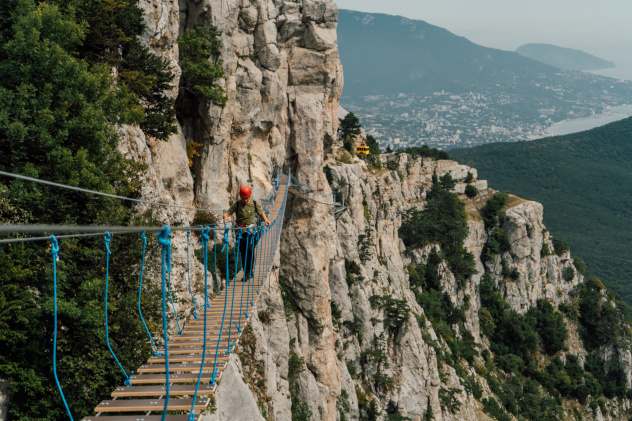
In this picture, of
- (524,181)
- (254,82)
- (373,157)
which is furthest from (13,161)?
(524,181)

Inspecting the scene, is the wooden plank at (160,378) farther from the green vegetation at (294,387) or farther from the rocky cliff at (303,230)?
the green vegetation at (294,387)

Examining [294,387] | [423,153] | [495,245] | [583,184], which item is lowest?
[294,387]

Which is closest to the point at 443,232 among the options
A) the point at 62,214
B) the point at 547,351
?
the point at 547,351

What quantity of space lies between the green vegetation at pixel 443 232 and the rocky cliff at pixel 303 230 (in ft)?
19.5

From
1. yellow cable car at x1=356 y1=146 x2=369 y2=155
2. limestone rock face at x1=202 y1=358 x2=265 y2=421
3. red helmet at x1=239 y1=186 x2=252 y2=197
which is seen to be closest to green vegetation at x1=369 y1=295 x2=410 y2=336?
yellow cable car at x1=356 y1=146 x2=369 y2=155

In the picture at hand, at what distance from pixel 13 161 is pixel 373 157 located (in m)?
41.4

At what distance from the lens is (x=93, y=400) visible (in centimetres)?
765

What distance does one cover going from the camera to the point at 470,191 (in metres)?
64.8

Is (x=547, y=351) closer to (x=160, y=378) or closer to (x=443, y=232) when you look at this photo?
(x=443, y=232)

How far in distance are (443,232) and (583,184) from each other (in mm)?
82227

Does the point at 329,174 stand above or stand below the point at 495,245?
above

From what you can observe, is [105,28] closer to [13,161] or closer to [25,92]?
[25,92]

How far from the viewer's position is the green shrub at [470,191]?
212 feet

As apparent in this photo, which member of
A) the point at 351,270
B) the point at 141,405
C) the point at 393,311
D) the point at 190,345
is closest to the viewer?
the point at 141,405
